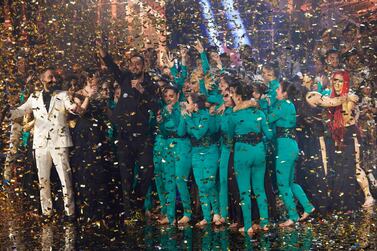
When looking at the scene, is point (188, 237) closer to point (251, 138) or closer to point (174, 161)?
point (174, 161)

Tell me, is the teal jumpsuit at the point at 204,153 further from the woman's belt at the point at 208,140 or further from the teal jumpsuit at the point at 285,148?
the teal jumpsuit at the point at 285,148

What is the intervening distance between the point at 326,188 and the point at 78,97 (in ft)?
7.31

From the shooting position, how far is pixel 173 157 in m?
5.49

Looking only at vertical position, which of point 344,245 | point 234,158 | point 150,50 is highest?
point 150,50

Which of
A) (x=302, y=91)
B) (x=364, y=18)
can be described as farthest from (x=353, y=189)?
(x=364, y=18)

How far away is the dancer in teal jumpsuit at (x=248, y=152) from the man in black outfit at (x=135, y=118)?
30.8 inches

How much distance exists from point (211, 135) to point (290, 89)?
0.73 m

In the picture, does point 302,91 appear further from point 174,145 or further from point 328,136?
point 174,145

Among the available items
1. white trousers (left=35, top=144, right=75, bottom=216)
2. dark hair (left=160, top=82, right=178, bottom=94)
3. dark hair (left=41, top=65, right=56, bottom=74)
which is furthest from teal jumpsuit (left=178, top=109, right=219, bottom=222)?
dark hair (left=41, top=65, right=56, bottom=74)

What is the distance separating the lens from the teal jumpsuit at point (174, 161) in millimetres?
5441

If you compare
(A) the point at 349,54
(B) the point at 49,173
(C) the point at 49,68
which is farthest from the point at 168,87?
(A) the point at 349,54

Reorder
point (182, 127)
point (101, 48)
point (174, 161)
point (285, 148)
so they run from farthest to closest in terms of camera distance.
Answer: point (101, 48) < point (174, 161) < point (182, 127) < point (285, 148)

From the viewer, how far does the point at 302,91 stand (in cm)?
540

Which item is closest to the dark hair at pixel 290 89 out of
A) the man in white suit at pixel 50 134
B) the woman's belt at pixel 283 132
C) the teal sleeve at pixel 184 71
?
the woman's belt at pixel 283 132
